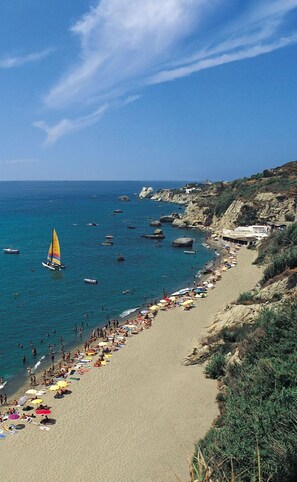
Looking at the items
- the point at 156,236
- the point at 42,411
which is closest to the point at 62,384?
the point at 42,411

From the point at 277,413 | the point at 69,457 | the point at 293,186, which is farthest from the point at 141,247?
the point at 277,413

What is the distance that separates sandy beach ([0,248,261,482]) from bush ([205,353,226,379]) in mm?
433

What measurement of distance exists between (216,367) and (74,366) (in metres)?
10.4

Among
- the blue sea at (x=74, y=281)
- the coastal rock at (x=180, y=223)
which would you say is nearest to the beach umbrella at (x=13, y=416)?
the blue sea at (x=74, y=281)

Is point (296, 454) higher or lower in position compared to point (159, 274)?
higher

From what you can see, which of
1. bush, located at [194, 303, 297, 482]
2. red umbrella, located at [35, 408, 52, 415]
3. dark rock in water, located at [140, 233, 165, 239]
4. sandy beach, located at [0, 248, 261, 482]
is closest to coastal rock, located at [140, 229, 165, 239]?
dark rock in water, located at [140, 233, 165, 239]

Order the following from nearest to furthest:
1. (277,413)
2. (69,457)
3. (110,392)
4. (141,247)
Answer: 1. (277,413)
2. (69,457)
3. (110,392)
4. (141,247)

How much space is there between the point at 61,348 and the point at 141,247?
3919cm

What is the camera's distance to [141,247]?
69562 mm

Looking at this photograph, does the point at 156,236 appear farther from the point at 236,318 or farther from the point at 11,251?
the point at 236,318

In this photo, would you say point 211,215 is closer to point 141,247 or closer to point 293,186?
point 293,186

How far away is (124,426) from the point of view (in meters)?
19.8

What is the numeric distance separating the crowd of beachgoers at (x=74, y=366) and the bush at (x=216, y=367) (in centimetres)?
802

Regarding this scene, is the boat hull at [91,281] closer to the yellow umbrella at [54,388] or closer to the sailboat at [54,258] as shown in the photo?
the sailboat at [54,258]
